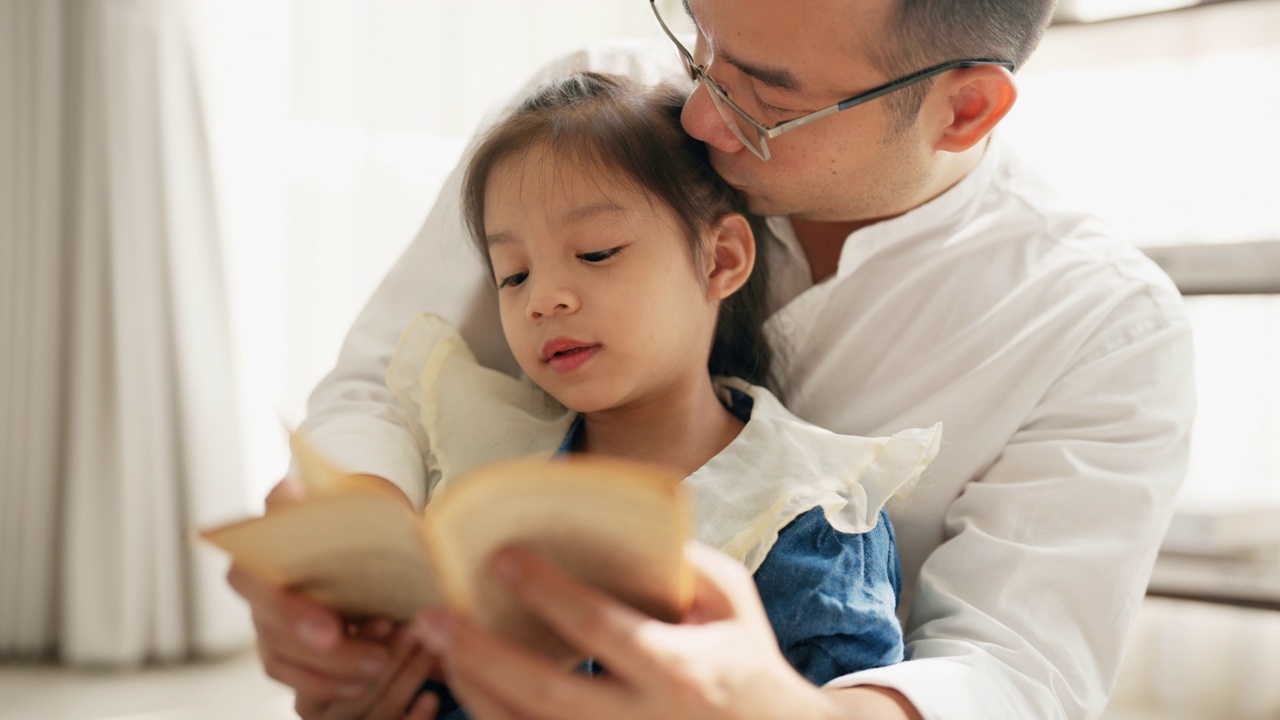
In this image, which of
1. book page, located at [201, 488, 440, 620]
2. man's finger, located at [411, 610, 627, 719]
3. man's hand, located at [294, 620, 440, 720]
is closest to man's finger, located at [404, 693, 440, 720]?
man's hand, located at [294, 620, 440, 720]

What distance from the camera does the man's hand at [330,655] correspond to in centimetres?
78

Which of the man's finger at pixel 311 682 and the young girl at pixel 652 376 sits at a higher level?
the young girl at pixel 652 376

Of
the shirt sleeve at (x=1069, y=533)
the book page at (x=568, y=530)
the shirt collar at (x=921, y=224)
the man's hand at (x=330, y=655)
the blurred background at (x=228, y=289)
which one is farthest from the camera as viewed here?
the blurred background at (x=228, y=289)

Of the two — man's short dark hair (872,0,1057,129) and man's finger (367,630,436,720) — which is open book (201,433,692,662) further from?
man's short dark hair (872,0,1057,129)

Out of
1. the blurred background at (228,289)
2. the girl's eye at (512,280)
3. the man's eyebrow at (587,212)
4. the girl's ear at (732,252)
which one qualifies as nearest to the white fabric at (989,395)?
the girl's ear at (732,252)

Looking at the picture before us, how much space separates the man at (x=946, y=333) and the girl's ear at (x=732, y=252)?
0.05 m

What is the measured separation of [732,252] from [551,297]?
0.28 meters

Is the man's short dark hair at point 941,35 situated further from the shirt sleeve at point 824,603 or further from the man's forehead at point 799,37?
the shirt sleeve at point 824,603

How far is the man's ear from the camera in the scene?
4.35ft

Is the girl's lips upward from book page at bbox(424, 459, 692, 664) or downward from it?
downward

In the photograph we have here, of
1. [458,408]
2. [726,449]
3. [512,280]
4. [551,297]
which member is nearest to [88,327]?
[458,408]

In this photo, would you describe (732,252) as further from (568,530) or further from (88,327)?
(88,327)

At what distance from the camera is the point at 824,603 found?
3.37 feet

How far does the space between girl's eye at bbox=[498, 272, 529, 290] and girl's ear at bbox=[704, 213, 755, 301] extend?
0.77ft
